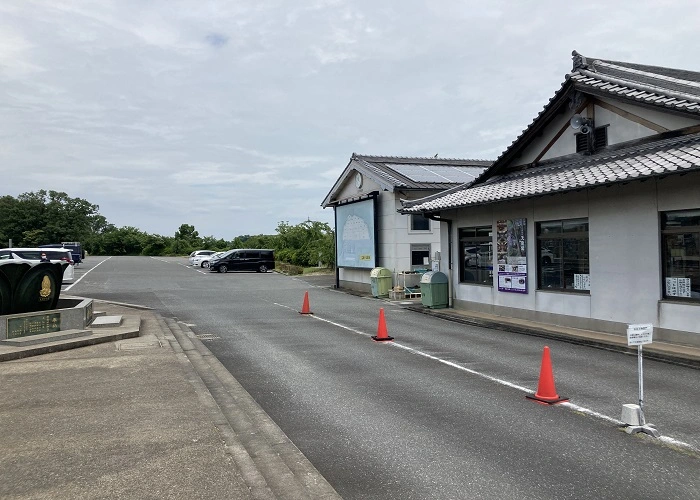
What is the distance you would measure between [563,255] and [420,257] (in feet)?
37.6

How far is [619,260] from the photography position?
41.1 feet

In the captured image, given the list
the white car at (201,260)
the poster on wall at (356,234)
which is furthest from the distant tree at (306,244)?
the poster on wall at (356,234)

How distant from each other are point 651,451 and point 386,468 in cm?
273

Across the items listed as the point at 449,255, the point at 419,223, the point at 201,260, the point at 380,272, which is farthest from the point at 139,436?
the point at 201,260

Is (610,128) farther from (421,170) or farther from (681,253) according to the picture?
(421,170)

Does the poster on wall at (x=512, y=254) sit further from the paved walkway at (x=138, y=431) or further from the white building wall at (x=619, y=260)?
the paved walkway at (x=138, y=431)

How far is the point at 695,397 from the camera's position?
25.6 ft

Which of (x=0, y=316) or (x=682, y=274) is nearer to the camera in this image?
(x=0, y=316)

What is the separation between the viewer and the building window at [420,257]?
2522 cm

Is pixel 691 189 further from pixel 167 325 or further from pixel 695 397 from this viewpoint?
pixel 167 325

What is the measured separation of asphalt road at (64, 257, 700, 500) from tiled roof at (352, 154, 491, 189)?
1159cm

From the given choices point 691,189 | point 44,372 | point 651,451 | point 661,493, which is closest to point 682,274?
point 691,189

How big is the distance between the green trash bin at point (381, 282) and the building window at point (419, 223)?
2487mm

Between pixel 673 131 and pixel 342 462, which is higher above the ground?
pixel 673 131
